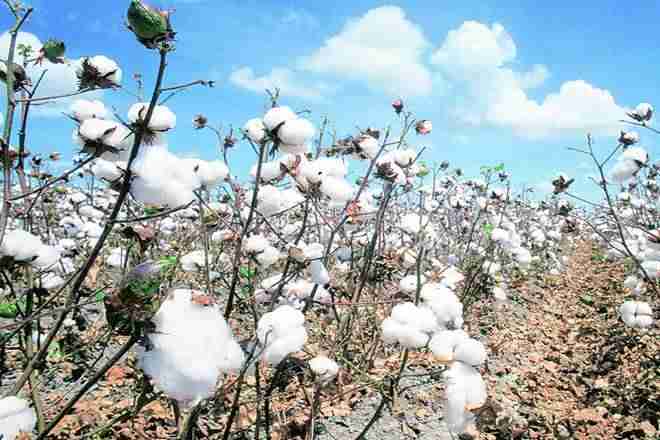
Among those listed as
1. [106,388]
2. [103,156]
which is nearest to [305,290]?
[103,156]

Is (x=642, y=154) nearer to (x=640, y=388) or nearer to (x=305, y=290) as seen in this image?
(x=640, y=388)

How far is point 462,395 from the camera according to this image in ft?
4.16

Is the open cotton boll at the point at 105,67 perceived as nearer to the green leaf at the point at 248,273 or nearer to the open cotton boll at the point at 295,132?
the open cotton boll at the point at 295,132

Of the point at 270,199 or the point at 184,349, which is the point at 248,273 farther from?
the point at 184,349

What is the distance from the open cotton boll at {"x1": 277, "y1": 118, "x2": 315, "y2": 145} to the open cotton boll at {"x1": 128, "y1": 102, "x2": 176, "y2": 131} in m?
0.43

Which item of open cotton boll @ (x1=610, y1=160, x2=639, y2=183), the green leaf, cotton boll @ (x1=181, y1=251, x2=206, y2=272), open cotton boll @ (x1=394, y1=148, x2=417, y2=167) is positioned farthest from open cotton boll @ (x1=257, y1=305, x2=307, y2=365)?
open cotton boll @ (x1=610, y1=160, x2=639, y2=183)

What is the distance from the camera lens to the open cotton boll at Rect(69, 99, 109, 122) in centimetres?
135

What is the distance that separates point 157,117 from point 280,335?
0.57 metres

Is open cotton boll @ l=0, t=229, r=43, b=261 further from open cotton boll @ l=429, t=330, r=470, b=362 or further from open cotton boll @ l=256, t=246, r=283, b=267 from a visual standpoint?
open cotton boll @ l=429, t=330, r=470, b=362

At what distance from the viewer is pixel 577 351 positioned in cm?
481

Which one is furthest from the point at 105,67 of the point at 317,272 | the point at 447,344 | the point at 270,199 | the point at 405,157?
the point at 405,157

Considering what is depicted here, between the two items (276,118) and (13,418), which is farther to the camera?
(276,118)

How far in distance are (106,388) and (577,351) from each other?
13.7 ft

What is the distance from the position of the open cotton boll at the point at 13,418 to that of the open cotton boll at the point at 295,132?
912 millimetres
